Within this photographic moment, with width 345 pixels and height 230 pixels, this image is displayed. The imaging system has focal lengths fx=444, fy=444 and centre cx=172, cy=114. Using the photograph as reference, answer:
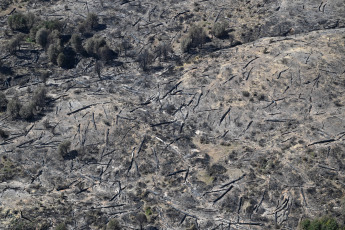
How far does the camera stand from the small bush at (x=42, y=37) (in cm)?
6012

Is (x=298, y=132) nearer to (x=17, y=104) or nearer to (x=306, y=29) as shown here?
(x=306, y=29)

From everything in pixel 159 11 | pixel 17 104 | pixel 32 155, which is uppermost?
pixel 159 11

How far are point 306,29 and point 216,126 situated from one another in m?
20.6

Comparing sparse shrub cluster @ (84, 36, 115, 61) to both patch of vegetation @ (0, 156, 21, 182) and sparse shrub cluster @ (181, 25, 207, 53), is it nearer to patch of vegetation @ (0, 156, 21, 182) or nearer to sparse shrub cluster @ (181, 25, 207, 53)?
sparse shrub cluster @ (181, 25, 207, 53)

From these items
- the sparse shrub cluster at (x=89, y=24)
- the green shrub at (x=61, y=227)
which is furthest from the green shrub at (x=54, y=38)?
the green shrub at (x=61, y=227)

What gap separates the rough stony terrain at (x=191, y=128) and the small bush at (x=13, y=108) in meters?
0.91

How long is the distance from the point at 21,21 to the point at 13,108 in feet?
57.2

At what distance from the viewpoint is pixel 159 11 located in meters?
65.2

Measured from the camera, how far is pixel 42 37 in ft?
198

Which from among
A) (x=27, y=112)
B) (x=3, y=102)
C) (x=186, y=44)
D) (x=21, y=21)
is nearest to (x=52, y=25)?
(x=21, y=21)

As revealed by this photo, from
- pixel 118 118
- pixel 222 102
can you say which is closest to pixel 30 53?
pixel 118 118

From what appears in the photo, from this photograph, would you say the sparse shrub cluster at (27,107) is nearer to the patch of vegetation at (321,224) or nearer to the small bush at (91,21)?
the small bush at (91,21)

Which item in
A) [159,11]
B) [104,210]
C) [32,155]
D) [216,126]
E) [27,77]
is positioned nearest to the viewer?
[104,210]

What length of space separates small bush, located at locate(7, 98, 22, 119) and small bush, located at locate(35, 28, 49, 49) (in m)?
12.2
